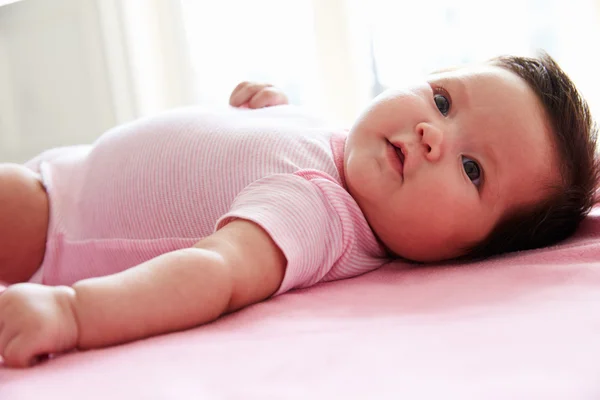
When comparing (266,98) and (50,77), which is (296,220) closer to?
(266,98)

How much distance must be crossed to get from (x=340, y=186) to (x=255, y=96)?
364 millimetres

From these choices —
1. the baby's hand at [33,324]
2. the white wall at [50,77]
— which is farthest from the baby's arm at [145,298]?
the white wall at [50,77]

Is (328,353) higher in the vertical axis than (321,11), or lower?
lower

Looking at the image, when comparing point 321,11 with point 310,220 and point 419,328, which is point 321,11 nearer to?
point 310,220

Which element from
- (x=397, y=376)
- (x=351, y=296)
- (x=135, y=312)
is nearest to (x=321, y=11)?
(x=351, y=296)

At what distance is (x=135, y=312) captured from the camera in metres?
0.70

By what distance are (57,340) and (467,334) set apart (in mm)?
396

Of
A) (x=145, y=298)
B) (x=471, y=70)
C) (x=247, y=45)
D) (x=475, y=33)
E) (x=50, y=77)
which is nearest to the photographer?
(x=145, y=298)

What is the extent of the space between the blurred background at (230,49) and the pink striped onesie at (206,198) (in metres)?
0.84

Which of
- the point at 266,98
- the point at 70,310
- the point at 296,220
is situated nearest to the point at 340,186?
the point at 296,220

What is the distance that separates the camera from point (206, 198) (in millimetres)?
999

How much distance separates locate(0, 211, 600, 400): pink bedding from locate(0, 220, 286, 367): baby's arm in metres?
0.02

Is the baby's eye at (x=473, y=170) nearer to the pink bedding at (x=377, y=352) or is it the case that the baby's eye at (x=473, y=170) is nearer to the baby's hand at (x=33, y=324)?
the pink bedding at (x=377, y=352)

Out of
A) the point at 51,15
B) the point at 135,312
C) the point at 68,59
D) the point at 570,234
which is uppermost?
the point at 51,15
